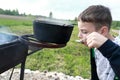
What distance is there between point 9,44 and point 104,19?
1.01 meters

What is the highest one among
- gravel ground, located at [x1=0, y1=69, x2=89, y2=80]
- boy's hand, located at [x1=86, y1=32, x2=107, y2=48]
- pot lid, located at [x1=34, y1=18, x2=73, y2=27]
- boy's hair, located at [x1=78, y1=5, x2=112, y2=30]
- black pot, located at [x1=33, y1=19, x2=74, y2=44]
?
boy's hair, located at [x1=78, y1=5, x2=112, y2=30]

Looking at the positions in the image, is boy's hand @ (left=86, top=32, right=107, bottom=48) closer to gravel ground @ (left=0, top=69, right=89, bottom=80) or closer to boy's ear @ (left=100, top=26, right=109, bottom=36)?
boy's ear @ (left=100, top=26, right=109, bottom=36)

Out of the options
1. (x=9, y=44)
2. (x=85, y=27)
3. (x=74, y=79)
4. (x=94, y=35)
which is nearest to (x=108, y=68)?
(x=85, y=27)

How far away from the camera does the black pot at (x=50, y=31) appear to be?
2.98 metres

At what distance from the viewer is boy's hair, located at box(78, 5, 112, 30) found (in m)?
2.34

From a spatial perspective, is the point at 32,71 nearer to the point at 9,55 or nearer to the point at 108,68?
the point at 9,55

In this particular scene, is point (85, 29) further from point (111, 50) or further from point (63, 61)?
point (63, 61)

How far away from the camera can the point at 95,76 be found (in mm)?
2887

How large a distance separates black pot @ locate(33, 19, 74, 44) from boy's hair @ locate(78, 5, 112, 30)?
2.03ft

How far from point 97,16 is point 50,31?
75 cm

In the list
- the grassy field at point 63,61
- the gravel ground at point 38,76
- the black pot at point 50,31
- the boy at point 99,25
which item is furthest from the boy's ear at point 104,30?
the grassy field at point 63,61

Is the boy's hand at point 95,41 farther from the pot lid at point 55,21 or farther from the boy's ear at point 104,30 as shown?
the pot lid at point 55,21

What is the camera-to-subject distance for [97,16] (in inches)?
92.4

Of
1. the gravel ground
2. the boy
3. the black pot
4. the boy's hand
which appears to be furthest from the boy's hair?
the gravel ground
